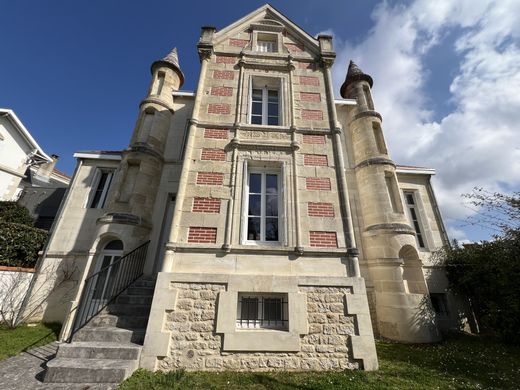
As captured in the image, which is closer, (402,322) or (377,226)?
(402,322)

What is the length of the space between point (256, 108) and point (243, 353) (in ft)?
21.6

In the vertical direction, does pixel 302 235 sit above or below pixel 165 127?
below

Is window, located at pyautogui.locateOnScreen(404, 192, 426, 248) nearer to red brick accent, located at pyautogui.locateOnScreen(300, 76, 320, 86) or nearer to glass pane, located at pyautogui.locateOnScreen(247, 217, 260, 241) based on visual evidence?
red brick accent, located at pyautogui.locateOnScreen(300, 76, 320, 86)

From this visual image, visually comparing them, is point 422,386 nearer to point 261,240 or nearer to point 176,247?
point 261,240

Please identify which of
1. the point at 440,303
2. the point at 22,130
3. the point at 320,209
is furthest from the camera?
the point at 22,130

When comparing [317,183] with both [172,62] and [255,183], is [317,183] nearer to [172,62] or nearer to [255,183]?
[255,183]

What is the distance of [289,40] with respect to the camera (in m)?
8.36

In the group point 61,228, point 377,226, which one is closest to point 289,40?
point 377,226

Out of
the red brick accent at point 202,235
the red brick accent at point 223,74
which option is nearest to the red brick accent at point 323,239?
the red brick accent at point 202,235

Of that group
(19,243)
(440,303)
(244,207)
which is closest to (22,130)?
(19,243)

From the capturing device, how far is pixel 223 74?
7.18m

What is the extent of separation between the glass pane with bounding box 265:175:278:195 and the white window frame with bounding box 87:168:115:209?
6.59m

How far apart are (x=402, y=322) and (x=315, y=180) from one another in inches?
182

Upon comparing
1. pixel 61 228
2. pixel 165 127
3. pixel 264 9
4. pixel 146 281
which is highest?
pixel 264 9
